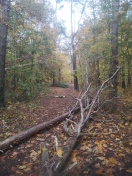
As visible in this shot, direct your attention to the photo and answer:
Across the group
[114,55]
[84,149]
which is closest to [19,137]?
[84,149]

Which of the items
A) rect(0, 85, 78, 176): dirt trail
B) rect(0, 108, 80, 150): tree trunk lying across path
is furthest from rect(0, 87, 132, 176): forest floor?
rect(0, 108, 80, 150): tree trunk lying across path

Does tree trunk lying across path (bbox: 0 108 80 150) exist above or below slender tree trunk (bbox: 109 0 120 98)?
below

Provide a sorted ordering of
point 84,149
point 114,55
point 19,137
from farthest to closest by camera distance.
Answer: point 114,55, point 19,137, point 84,149

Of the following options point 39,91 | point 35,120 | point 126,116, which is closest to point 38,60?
point 39,91

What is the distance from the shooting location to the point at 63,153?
3.05 meters

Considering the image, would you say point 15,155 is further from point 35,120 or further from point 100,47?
point 100,47

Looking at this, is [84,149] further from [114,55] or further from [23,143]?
[114,55]

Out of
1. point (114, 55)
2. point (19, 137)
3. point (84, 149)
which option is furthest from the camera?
point (114, 55)

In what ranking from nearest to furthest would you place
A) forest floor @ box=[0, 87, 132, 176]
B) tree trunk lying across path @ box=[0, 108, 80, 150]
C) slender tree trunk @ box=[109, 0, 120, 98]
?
1. forest floor @ box=[0, 87, 132, 176]
2. tree trunk lying across path @ box=[0, 108, 80, 150]
3. slender tree trunk @ box=[109, 0, 120, 98]

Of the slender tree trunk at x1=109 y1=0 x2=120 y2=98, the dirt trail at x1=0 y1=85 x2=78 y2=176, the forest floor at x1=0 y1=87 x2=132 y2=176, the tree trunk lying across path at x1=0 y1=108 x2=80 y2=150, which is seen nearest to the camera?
the forest floor at x1=0 y1=87 x2=132 y2=176

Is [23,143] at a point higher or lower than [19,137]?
lower

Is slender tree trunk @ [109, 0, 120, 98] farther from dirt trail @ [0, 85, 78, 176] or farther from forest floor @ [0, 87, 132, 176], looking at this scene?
dirt trail @ [0, 85, 78, 176]

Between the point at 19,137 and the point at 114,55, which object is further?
the point at 114,55

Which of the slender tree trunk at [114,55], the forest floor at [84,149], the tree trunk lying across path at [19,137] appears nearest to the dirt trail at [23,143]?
the forest floor at [84,149]
